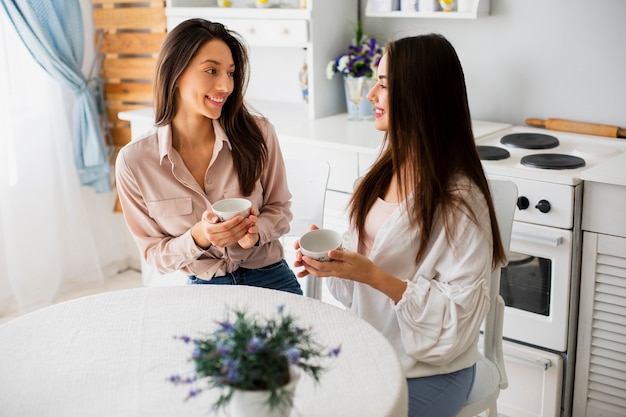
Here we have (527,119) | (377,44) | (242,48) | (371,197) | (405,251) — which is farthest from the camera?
(377,44)

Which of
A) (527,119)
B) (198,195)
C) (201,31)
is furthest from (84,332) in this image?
(527,119)

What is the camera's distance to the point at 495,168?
2402mm

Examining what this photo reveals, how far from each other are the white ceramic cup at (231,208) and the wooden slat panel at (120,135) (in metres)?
2.07

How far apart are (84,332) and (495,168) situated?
4.50 ft

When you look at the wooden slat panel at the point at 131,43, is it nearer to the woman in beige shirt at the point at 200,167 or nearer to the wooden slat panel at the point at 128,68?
the wooden slat panel at the point at 128,68

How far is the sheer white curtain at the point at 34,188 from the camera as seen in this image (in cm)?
338

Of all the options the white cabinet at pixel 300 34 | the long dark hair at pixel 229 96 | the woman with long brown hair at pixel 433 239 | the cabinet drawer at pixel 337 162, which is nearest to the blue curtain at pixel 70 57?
the white cabinet at pixel 300 34

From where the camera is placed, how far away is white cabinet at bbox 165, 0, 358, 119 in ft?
10.1

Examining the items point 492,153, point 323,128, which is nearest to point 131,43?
point 323,128

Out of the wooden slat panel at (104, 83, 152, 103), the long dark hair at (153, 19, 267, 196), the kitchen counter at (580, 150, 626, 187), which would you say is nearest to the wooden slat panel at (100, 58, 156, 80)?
the wooden slat panel at (104, 83, 152, 103)

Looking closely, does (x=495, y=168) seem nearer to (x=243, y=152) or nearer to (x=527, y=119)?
(x=527, y=119)

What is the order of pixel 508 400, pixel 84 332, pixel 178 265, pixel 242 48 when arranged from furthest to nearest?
pixel 508 400, pixel 242 48, pixel 178 265, pixel 84 332

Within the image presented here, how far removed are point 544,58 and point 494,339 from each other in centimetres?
134

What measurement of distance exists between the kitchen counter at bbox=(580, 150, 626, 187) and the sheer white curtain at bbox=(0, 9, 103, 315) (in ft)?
7.83
